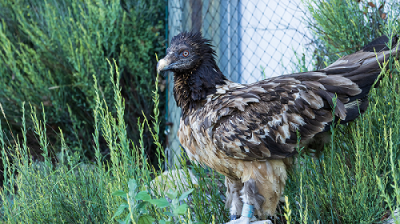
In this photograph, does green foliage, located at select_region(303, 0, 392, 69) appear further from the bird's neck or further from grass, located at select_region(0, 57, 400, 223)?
the bird's neck

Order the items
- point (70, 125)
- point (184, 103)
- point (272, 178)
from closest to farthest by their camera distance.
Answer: point (272, 178) → point (184, 103) → point (70, 125)

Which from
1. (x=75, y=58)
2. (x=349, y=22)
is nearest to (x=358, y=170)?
(x=349, y=22)

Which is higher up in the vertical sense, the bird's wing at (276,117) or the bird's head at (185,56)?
the bird's head at (185,56)

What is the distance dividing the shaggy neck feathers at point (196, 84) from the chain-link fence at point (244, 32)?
191 centimetres

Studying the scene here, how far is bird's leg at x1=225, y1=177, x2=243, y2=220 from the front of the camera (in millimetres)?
2527

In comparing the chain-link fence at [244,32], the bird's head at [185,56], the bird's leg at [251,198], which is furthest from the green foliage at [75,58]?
the bird's leg at [251,198]

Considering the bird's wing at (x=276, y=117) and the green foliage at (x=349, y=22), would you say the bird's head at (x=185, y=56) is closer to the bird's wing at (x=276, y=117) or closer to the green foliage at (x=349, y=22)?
the bird's wing at (x=276, y=117)

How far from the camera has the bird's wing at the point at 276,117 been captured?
229 cm

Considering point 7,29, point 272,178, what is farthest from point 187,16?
point 272,178

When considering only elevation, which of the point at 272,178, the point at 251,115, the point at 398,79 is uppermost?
the point at 398,79

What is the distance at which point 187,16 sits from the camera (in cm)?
511

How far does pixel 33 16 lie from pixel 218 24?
9.16ft

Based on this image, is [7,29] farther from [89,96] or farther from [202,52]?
[202,52]

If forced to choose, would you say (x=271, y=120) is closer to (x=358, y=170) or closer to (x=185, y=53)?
(x=358, y=170)
